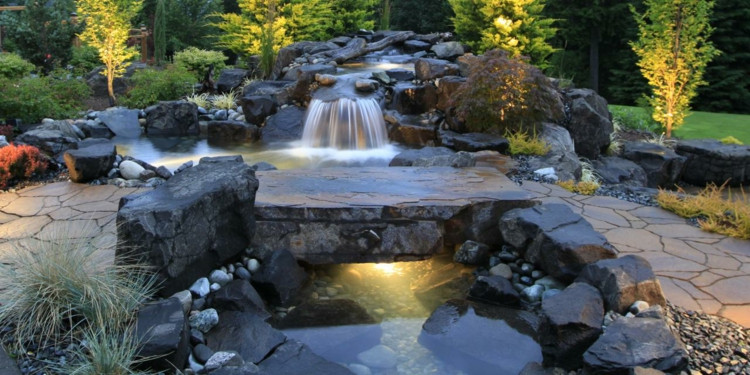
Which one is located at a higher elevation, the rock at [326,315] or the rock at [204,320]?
the rock at [204,320]

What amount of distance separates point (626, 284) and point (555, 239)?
2.35 feet

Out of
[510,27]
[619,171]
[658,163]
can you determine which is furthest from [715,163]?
[510,27]

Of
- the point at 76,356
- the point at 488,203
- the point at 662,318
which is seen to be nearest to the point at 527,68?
the point at 488,203

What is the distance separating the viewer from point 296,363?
11.5 feet

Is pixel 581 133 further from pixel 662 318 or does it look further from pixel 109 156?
pixel 109 156

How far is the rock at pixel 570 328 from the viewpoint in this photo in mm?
3352

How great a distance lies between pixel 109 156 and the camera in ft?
21.1

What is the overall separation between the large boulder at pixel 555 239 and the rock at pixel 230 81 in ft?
28.7

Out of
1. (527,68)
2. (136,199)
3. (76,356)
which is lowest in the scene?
(76,356)

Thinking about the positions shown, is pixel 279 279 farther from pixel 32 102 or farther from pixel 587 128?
pixel 587 128

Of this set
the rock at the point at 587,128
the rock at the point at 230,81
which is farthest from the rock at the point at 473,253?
the rock at the point at 230,81

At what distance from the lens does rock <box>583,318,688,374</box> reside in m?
3.01

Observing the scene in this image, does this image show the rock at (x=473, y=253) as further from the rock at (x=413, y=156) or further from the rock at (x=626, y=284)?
the rock at (x=413, y=156)

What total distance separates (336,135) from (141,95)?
4201mm
